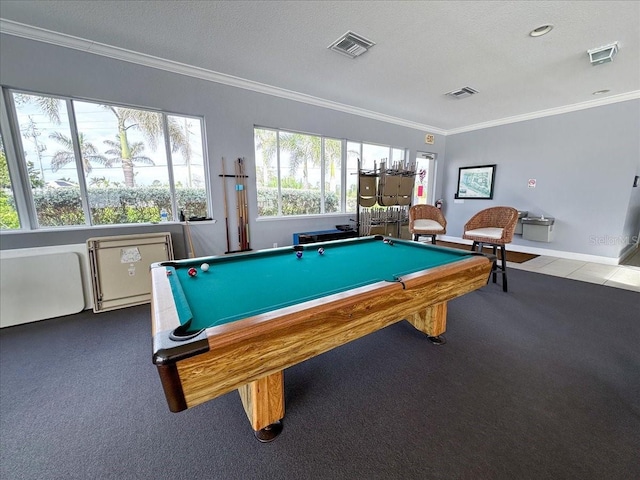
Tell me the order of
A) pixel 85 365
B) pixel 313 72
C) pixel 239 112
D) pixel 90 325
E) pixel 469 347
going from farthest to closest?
1. pixel 239 112
2. pixel 313 72
3. pixel 90 325
4. pixel 469 347
5. pixel 85 365

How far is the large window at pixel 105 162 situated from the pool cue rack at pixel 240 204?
11.7 inches

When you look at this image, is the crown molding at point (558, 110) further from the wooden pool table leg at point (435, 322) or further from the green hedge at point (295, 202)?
the wooden pool table leg at point (435, 322)

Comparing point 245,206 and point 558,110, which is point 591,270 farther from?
point 245,206

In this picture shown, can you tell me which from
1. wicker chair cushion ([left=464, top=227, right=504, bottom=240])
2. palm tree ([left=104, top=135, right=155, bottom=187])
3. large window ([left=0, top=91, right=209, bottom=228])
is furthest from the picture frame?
palm tree ([left=104, top=135, right=155, bottom=187])

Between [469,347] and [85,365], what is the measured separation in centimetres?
302

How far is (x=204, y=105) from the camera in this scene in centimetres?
346

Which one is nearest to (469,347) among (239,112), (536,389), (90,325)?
(536,389)

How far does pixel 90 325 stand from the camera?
252 cm

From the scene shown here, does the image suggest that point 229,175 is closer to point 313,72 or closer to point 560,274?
point 313,72

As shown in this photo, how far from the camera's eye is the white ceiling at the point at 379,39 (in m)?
2.19

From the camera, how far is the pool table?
895mm

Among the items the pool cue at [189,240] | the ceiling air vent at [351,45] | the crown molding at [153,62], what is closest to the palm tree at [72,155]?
the crown molding at [153,62]

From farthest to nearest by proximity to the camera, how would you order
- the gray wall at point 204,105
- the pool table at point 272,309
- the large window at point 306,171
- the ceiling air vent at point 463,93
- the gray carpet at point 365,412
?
1. the large window at point 306,171
2. the ceiling air vent at point 463,93
3. the gray wall at point 204,105
4. the gray carpet at point 365,412
5. the pool table at point 272,309

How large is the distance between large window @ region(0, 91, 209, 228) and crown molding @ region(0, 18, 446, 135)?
527 millimetres
